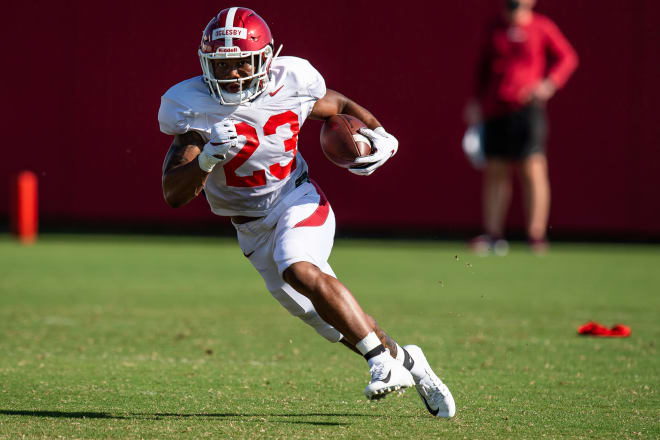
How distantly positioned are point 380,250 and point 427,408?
23.0 feet

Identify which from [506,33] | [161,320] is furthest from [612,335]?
[506,33]

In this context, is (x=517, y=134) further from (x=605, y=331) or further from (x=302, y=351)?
(x=302, y=351)

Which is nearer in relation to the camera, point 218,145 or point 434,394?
point 218,145

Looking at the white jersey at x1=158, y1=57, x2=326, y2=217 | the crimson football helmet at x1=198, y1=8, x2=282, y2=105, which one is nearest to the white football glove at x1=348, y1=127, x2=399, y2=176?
the white jersey at x1=158, y1=57, x2=326, y2=217

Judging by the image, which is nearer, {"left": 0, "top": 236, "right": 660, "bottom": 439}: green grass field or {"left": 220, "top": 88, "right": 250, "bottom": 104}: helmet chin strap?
{"left": 0, "top": 236, "right": 660, "bottom": 439}: green grass field

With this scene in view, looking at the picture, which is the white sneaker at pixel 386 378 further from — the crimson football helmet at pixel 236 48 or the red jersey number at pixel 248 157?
the crimson football helmet at pixel 236 48

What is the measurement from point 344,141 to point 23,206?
7942 millimetres

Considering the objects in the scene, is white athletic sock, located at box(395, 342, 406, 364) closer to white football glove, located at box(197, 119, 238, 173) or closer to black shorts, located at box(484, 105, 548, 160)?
white football glove, located at box(197, 119, 238, 173)

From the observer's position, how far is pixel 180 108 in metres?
3.98

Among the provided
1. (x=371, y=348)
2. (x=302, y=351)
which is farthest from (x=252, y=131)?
(x=302, y=351)

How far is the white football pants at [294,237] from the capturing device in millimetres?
3928

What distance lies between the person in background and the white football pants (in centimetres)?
619

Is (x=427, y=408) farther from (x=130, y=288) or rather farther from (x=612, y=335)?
(x=130, y=288)

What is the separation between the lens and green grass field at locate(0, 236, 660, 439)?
367 centimetres
